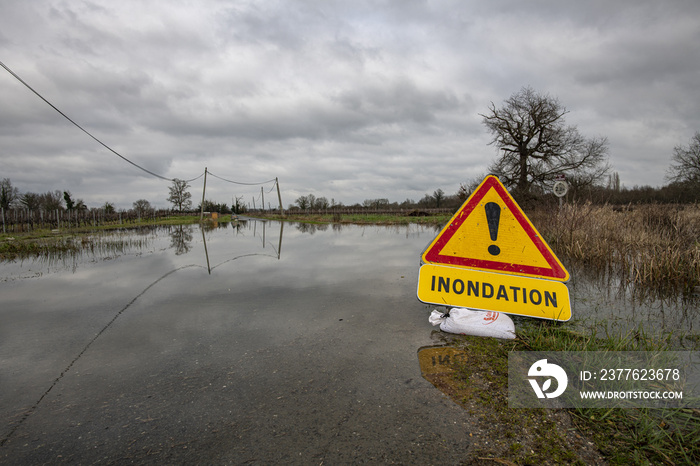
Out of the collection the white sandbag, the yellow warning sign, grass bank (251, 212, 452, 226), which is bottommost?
the white sandbag

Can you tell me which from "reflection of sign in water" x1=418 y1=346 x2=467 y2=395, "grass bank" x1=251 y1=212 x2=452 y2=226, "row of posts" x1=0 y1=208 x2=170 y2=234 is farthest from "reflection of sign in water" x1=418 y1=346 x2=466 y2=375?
"row of posts" x1=0 y1=208 x2=170 y2=234

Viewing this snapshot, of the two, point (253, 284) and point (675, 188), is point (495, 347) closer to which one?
point (253, 284)

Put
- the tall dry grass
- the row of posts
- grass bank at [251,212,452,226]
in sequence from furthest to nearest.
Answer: grass bank at [251,212,452,226], the row of posts, the tall dry grass

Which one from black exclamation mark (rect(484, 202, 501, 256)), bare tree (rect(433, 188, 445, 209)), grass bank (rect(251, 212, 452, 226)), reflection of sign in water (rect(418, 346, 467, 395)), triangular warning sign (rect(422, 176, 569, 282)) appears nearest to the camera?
reflection of sign in water (rect(418, 346, 467, 395))

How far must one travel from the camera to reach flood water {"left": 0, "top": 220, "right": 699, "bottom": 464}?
1984 millimetres

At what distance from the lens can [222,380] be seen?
2762mm

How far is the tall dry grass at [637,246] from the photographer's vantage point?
6.12m

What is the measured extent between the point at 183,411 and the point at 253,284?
4.03 metres

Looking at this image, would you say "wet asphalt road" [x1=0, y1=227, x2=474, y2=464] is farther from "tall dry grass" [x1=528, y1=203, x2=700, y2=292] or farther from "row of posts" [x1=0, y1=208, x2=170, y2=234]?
"row of posts" [x1=0, y1=208, x2=170, y2=234]

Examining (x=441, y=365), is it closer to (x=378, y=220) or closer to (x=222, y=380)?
(x=222, y=380)

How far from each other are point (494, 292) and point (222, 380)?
9.51 ft

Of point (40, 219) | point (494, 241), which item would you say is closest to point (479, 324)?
point (494, 241)

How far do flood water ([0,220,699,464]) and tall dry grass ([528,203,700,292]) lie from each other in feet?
3.55

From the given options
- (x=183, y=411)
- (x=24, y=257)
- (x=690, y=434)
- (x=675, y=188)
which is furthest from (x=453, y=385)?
(x=675, y=188)
